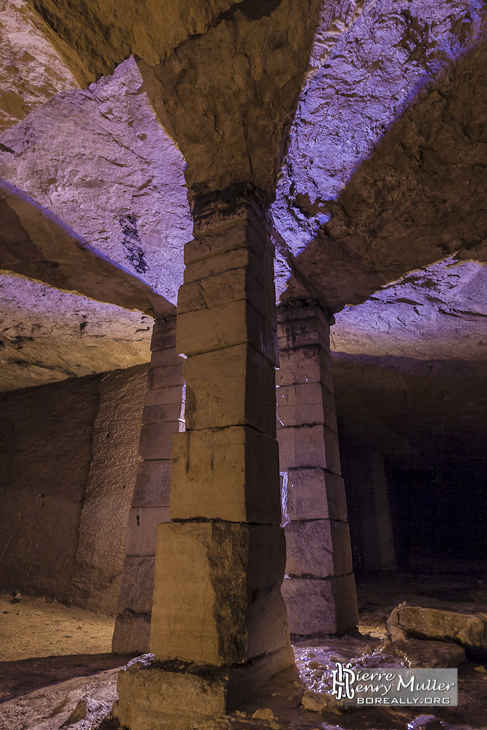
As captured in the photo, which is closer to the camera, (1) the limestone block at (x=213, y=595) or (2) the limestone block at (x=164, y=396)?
(1) the limestone block at (x=213, y=595)

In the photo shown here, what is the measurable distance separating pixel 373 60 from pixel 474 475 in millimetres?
10107

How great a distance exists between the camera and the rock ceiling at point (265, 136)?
3.13 m

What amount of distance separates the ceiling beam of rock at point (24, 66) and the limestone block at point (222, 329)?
2.11 meters

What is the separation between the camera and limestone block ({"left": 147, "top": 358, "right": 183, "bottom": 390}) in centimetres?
578

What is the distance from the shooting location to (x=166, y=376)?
587 cm

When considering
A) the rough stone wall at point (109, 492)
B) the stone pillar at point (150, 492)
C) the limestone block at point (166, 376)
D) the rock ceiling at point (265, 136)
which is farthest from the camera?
the rough stone wall at point (109, 492)

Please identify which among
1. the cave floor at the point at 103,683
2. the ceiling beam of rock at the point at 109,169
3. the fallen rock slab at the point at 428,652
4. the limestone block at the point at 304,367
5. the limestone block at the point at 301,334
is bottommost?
the cave floor at the point at 103,683

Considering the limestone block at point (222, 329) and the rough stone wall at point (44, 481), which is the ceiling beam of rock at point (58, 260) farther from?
the rough stone wall at point (44, 481)

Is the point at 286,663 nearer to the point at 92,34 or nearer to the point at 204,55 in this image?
the point at 204,55

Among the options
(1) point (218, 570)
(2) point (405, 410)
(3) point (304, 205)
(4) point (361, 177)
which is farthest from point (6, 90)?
(2) point (405, 410)

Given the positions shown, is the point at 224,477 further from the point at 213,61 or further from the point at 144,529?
the point at 213,61

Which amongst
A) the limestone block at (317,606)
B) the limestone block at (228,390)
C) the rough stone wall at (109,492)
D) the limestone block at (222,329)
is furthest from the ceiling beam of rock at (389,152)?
the rough stone wall at (109,492)

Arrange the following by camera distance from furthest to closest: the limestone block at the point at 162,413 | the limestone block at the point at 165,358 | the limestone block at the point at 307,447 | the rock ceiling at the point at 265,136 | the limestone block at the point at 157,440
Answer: the limestone block at the point at 165,358 → the limestone block at the point at 162,413 → the limestone block at the point at 157,440 → the limestone block at the point at 307,447 → the rock ceiling at the point at 265,136

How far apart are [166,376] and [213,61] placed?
3646 millimetres
